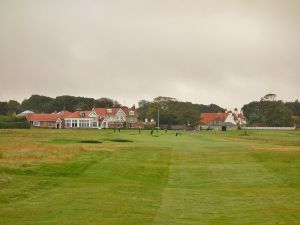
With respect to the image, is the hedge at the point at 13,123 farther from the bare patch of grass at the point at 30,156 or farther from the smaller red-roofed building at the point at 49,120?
the bare patch of grass at the point at 30,156

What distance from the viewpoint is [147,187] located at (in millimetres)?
29781

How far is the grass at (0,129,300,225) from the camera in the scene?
19469mm

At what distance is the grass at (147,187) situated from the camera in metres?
19.5

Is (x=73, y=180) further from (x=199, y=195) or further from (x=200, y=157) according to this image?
(x=200, y=157)

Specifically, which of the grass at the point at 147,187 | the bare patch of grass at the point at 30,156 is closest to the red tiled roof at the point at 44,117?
the grass at the point at 147,187

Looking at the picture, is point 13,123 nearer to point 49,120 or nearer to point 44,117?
point 49,120

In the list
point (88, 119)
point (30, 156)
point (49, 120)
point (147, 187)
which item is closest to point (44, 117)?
point (49, 120)

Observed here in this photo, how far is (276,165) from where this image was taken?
4256 centimetres

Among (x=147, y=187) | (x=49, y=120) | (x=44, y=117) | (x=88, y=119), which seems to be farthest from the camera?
(x=44, y=117)

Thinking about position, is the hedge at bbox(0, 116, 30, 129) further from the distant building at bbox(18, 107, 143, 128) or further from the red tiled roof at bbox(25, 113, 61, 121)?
the red tiled roof at bbox(25, 113, 61, 121)

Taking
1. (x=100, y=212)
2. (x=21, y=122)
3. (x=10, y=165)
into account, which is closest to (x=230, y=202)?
(x=100, y=212)

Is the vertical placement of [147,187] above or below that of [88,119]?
below

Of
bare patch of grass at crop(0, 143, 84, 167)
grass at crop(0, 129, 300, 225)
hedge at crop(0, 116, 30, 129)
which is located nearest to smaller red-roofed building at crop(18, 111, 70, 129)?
hedge at crop(0, 116, 30, 129)

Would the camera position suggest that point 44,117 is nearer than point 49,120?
No
